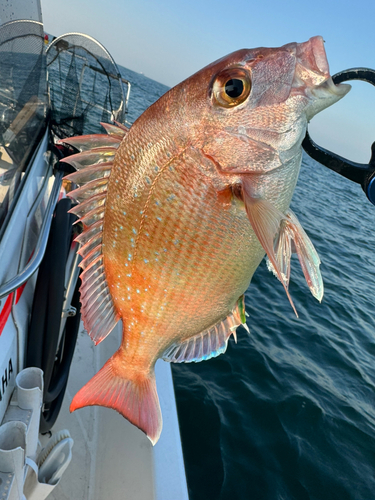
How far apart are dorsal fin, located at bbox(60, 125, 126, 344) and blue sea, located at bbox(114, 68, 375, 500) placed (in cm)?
272

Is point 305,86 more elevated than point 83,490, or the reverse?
point 305,86

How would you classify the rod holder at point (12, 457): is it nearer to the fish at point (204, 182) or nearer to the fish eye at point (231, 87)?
the fish at point (204, 182)

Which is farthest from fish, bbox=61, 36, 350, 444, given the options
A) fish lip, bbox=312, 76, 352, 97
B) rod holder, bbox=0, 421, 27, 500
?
rod holder, bbox=0, 421, 27, 500

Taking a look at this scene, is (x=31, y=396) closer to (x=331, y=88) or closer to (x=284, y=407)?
(x=331, y=88)

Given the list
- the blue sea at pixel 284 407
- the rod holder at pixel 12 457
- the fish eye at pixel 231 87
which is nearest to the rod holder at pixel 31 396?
the rod holder at pixel 12 457

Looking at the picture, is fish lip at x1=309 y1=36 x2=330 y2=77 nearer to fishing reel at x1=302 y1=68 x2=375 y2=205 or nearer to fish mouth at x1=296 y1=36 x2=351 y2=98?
fish mouth at x1=296 y1=36 x2=351 y2=98

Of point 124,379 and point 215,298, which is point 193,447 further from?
point 215,298

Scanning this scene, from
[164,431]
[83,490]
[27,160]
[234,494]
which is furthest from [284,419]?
[27,160]

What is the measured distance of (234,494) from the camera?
10.8ft

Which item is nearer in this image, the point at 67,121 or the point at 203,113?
the point at 203,113

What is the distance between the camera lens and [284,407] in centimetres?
447

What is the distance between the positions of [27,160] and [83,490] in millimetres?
2371

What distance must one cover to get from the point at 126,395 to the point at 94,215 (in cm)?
72

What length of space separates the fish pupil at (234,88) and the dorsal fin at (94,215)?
1.34 ft
